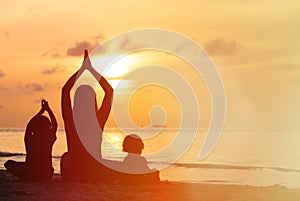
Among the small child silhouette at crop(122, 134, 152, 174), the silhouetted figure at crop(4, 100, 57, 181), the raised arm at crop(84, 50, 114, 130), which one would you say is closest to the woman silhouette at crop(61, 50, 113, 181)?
the raised arm at crop(84, 50, 114, 130)

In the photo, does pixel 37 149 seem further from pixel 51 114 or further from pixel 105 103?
pixel 105 103

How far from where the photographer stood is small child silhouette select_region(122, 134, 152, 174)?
18.9m

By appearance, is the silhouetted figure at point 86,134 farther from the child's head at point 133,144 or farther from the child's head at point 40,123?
the child's head at point 133,144

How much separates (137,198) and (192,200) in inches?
51.3

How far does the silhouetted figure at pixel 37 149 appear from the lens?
62.8ft

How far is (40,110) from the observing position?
19125 mm

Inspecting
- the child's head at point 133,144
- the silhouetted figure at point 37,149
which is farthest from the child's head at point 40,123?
the child's head at point 133,144

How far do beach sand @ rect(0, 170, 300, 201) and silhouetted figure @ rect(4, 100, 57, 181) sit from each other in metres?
0.39

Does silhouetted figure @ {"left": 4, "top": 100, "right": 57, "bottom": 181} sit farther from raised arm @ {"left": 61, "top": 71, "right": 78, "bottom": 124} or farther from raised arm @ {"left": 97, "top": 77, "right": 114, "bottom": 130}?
raised arm @ {"left": 97, "top": 77, "right": 114, "bottom": 130}

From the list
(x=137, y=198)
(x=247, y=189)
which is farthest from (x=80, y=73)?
(x=247, y=189)

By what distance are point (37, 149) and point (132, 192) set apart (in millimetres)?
3760

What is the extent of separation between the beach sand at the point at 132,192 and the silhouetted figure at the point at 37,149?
1.29ft

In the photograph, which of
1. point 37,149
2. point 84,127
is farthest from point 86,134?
point 37,149

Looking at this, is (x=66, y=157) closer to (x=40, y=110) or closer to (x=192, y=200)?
(x=40, y=110)
